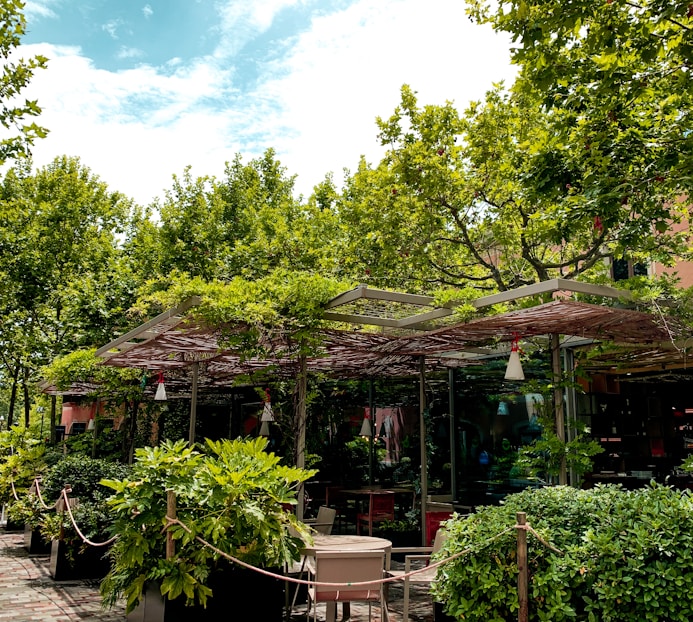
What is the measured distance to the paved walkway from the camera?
21.7 ft

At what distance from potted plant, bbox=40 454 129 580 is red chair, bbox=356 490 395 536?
13.3ft

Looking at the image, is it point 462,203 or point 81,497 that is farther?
point 462,203

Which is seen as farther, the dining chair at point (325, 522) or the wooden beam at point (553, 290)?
the dining chair at point (325, 522)

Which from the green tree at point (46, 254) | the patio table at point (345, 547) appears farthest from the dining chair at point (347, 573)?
the green tree at point (46, 254)

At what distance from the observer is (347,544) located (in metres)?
6.48

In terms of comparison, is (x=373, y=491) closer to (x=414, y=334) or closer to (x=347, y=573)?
(x=414, y=334)

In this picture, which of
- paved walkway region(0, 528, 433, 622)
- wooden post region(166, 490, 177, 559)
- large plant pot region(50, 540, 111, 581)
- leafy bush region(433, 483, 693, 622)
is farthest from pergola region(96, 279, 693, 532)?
large plant pot region(50, 540, 111, 581)

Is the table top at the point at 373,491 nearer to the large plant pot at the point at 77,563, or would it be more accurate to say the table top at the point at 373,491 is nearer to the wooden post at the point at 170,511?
the large plant pot at the point at 77,563

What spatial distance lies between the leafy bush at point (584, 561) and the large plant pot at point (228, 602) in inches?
50.8

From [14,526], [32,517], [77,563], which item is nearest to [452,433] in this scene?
[77,563]

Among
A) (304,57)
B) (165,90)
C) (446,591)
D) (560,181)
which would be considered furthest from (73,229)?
(446,591)

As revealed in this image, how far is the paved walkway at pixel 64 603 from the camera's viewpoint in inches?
261

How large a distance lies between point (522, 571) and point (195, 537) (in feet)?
7.57

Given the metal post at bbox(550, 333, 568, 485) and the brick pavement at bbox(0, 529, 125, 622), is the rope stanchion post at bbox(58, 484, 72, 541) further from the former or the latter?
the metal post at bbox(550, 333, 568, 485)
